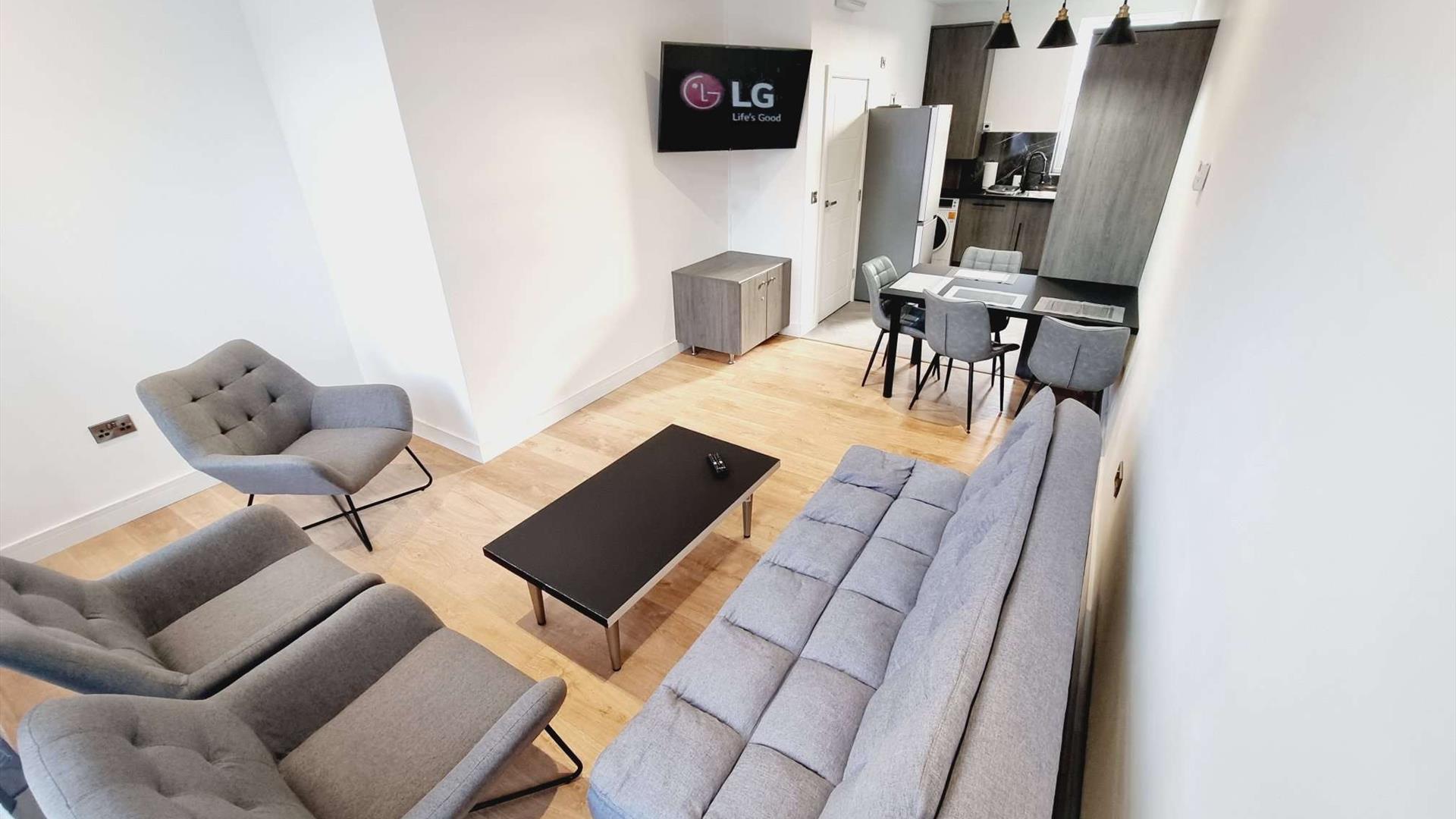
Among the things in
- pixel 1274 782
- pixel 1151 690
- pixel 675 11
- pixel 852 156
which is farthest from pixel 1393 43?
pixel 852 156

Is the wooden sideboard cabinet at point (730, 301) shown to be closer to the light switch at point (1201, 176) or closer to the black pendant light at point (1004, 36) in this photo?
the black pendant light at point (1004, 36)

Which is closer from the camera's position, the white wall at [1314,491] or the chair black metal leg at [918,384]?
the white wall at [1314,491]

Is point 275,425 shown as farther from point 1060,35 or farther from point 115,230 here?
point 1060,35

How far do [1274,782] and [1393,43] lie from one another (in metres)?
0.94

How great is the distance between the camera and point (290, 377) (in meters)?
2.75

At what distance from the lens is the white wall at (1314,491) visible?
45cm

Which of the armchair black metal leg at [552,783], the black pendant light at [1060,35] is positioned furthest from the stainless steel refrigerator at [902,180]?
the armchair black metal leg at [552,783]

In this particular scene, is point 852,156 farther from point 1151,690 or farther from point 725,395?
point 1151,690

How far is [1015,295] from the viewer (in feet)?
10.8

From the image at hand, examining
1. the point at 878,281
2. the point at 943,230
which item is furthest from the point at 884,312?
the point at 943,230

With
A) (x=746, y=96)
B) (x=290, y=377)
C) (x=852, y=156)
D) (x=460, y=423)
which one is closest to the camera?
(x=290, y=377)

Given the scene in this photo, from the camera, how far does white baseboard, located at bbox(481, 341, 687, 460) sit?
10.6ft

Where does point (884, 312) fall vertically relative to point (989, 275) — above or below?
below

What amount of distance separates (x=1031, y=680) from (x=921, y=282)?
9.79ft
